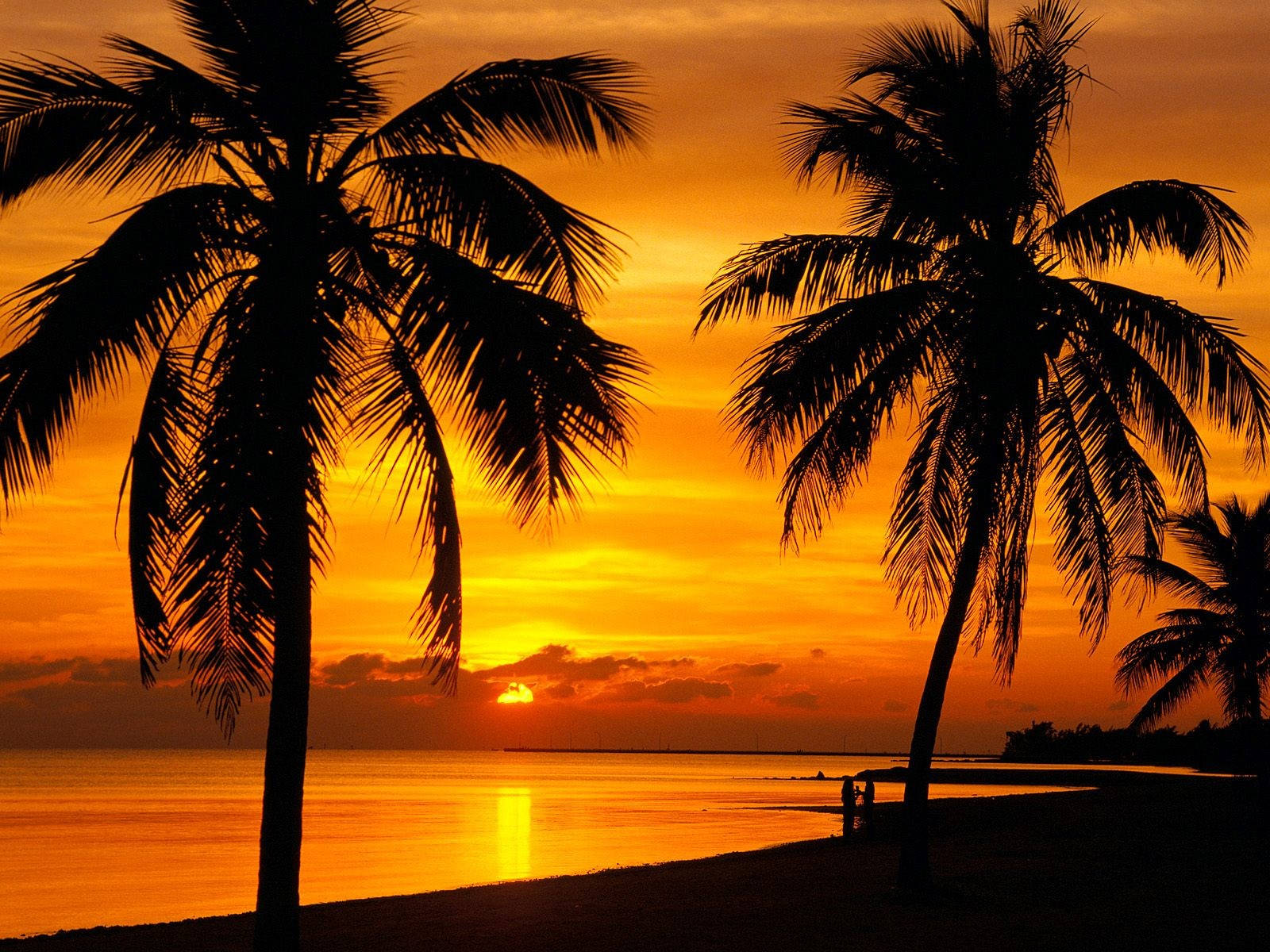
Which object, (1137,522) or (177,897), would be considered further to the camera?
(177,897)

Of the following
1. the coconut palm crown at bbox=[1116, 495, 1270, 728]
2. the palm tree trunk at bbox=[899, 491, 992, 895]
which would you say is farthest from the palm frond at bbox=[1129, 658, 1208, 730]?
the palm tree trunk at bbox=[899, 491, 992, 895]

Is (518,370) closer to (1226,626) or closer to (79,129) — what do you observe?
(79,129)

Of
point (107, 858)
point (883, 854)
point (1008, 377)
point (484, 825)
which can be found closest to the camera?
point (1008, 377)

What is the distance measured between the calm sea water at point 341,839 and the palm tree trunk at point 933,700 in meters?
14.2

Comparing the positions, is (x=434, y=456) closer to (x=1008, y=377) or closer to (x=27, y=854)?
(x=1008, y=377)

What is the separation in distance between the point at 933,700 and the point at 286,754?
7439 millimetres

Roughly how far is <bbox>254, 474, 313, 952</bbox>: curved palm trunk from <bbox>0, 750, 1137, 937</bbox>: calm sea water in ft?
48.3

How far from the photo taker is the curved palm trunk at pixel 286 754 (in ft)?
33.4

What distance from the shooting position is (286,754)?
10.2 metres

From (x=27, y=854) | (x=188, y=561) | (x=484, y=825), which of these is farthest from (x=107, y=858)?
(x=188, y=561)

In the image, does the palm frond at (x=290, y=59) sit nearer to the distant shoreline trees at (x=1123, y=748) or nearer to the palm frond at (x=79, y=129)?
the palm frond at (x=79, y=129)

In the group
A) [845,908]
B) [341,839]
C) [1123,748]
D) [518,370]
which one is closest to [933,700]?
[845,908]

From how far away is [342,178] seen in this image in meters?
10.4

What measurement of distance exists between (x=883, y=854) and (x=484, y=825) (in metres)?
27.4
